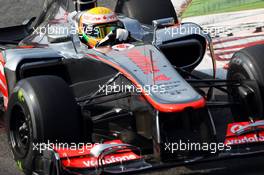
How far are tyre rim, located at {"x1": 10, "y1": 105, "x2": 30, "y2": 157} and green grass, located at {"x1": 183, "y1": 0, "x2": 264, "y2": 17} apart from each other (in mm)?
5628

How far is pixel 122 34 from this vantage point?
292 inches

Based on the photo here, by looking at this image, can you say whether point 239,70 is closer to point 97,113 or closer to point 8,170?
point 97,113

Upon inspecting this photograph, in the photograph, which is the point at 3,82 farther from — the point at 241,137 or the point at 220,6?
the point at 220,6

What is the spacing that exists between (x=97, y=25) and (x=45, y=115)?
1934mm

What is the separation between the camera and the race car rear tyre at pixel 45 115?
237 inches

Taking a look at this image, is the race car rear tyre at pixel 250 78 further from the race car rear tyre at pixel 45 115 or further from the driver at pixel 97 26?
the race car rear tyre at pixel 45 115

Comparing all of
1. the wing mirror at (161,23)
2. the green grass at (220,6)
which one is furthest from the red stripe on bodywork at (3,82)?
the green grass at (220,6)

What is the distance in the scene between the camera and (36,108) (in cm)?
607

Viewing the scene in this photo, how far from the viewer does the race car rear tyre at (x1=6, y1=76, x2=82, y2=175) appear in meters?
6.01

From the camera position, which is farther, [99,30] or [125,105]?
[99,30]

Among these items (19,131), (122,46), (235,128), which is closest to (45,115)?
(19,131)

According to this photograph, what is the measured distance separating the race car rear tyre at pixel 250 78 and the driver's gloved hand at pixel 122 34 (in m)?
1.20

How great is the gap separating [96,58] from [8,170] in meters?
1.43

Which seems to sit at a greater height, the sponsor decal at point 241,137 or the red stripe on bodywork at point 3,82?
the red stripe on bodywork at point 3,82
